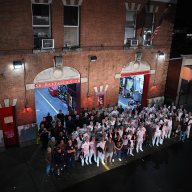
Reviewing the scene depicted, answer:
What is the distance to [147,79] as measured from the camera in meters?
19.4

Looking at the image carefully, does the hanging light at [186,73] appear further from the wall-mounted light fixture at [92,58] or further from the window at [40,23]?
the window at [40,23]

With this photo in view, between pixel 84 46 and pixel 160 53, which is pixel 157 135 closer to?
pixel 160 53

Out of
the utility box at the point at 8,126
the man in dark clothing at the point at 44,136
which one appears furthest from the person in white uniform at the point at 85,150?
the utility box at the point at 8,126

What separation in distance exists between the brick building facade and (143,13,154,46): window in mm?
338

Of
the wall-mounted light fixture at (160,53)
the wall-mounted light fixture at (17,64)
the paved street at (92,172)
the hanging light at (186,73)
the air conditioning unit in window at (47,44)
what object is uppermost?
the air conditioning unit in window at (47,44)

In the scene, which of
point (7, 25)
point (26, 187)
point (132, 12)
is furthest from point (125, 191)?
point (132, 12)

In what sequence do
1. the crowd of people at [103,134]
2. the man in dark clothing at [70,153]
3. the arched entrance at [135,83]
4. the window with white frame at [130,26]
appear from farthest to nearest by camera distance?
the arched entrance at [135,83], the window with white frame at [130,26], the crowd of people at [103,134], the man in dark clothing at [70,153]

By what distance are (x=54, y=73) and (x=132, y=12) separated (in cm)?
721

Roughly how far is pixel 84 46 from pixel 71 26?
1486mm

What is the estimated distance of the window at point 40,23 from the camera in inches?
521

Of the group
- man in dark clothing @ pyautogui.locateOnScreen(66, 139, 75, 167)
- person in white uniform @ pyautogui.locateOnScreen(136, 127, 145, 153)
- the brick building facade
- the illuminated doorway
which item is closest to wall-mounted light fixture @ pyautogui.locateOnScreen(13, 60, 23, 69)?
the brick building facade

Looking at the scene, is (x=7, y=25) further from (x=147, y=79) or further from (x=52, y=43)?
(x=147, y=79)

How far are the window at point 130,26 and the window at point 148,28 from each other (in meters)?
1.06

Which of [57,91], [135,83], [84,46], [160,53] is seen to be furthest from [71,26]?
[135,83]
